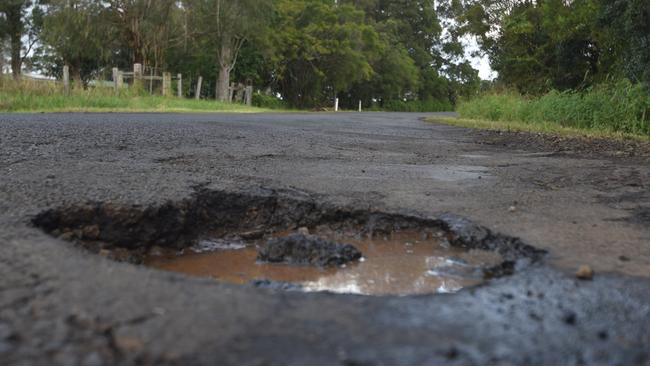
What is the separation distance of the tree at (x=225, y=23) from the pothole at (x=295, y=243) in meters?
28.5

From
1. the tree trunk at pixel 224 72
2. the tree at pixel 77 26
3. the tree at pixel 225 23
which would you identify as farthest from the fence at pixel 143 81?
the tree at pixel 77 26

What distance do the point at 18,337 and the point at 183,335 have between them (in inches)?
14.4

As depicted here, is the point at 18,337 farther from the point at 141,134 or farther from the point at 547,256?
the point at 141,134

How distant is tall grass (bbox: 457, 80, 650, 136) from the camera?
30.1 feet

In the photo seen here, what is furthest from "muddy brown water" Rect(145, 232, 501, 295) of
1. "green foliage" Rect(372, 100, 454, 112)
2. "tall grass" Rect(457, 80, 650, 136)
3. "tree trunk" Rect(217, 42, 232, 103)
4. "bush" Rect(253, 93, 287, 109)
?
"green foliage" Rect(372, 100, 454, 112)

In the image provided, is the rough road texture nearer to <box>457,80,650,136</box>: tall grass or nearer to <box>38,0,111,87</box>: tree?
<box>457,80,650,136</box>: tall grass

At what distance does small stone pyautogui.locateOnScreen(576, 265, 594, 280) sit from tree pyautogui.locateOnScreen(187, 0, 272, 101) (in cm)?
2988

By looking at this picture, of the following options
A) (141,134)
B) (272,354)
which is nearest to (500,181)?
(272,354)

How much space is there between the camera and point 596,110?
10.1m

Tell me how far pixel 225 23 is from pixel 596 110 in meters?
23.4

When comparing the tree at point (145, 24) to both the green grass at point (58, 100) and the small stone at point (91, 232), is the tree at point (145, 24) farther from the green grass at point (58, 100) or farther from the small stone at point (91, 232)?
the small stone at point (91, 232)

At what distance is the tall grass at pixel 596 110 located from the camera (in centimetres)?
919

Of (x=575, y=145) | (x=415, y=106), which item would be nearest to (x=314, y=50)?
(x=415, y=106)

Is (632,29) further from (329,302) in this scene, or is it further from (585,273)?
(329,302)
